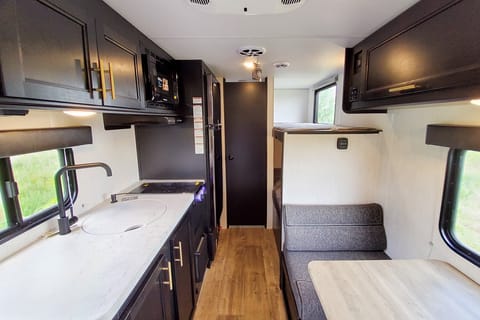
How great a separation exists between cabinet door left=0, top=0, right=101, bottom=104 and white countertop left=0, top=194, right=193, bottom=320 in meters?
0.66

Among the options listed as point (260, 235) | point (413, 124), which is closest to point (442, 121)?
point (413, 124)

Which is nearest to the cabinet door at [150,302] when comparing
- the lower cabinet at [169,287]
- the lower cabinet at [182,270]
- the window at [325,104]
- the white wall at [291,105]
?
the lower cabinet at [169,287]

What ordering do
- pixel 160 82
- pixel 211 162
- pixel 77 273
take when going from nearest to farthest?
1. pixel 77 273
2. pixel 160 82
3. pixel 211 162

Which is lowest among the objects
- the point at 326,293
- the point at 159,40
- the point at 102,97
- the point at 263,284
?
the point at 263,284

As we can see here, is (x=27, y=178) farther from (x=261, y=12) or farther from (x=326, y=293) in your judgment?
(x=326, y=293)

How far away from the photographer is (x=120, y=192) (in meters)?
1.89

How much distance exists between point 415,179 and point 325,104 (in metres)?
2.09

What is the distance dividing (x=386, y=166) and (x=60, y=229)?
7.58ft

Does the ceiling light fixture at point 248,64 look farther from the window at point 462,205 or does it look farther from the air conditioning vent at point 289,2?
the window at point 462,205

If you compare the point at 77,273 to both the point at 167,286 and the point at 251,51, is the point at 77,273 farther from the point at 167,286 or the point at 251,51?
the point at 251,51

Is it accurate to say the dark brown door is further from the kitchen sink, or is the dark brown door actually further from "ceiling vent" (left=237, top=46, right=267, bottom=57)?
the kitchen sink

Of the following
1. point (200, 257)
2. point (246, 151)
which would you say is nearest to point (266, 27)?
point (200, 257)

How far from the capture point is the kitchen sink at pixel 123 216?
4.29 feet

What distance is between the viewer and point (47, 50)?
77 cm
